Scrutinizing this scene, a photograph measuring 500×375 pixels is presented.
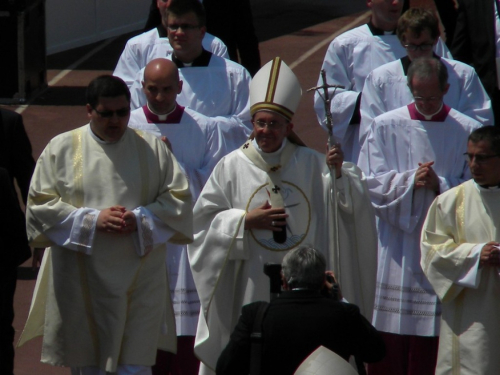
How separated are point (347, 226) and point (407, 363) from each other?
118 cm

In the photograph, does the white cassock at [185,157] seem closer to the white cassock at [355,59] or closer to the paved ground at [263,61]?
the paved ground at [263,61]

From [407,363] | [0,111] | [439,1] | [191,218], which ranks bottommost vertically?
[407,363]

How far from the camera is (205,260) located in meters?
7.04

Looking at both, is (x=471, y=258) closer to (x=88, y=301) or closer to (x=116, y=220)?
(x=116, y=220)

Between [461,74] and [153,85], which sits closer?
[153,85]

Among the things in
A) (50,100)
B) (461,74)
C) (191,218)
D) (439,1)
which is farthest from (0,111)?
(50,100)

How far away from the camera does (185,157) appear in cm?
784

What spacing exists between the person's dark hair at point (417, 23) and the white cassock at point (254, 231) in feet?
4.23

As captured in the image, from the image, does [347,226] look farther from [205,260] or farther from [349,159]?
[349,159]

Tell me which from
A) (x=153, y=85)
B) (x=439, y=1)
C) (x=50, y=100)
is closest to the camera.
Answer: (x=153, y=85)

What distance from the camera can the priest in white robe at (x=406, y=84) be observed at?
8.03 meters

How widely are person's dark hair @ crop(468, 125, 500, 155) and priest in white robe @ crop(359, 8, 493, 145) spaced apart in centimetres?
118

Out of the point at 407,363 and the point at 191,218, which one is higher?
the point at 191,218

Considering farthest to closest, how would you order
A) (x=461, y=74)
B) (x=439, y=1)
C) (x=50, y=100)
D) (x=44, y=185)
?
(x=50, y=100), (x=439, y=1), (x=461, y=74), (x=44, y=185)
